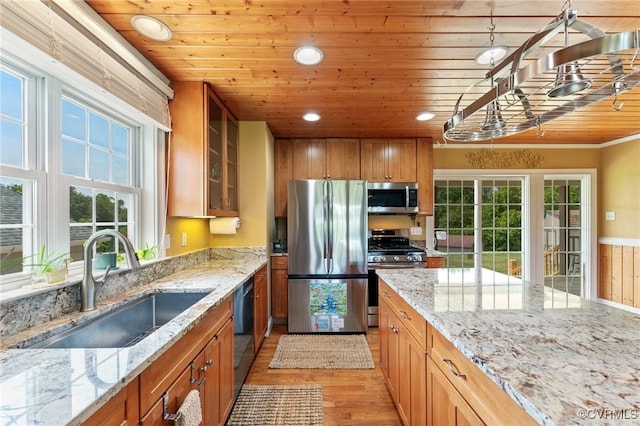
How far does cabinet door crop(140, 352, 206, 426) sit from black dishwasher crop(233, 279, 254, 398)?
622 mm

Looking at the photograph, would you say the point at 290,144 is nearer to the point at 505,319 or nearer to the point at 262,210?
the point at 262,210

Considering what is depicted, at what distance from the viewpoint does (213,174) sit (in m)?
2.52

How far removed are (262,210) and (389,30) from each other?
2.11 m

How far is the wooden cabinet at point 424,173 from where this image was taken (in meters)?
3.94

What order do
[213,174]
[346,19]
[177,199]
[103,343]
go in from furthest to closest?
[213,174]
[177,199]
[346,19]
[103,343]

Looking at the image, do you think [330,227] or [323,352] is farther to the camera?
[330,227]

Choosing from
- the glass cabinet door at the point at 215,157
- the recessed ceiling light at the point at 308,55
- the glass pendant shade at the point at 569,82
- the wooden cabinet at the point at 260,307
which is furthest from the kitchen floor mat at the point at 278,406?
the recessed ceiling light at the point at 308,55

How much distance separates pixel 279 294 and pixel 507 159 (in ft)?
12.4

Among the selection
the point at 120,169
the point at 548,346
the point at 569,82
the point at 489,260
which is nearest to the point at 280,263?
the point at 120,169

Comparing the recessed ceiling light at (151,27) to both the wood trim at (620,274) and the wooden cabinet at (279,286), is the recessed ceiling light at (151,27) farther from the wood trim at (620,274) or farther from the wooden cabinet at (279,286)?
the wood trim at (620,274)

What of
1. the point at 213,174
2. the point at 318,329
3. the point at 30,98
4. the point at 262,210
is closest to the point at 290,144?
the point at 262,210

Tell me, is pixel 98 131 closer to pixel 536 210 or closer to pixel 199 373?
pixel 199 373

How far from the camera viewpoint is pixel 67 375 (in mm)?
821

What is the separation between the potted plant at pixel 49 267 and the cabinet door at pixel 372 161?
3137mm
